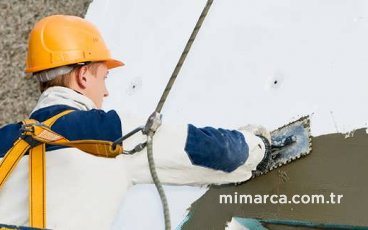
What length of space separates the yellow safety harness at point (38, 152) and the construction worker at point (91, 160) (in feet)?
0.05

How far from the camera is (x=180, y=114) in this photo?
2.36 meters

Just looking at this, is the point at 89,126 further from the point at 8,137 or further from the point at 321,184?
the point at 321,184

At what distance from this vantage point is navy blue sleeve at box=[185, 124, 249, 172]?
5.59 ft

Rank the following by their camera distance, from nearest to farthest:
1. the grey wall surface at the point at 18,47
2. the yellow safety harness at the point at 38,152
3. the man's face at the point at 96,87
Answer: the yellow safety harness at the point at 38,152 → the man's face at the point at 96,87 → the grey wall surface at the point at 18,47

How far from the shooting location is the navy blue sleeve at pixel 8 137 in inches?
67.9

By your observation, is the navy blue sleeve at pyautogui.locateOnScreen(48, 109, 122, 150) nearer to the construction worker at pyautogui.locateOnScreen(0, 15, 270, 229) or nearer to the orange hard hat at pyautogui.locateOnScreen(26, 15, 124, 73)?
the construction worker at pyautogui.locateOnScreen(0, 15, 270, 229)

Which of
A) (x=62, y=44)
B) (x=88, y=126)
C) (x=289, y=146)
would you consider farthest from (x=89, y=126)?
(x=289, y=146)

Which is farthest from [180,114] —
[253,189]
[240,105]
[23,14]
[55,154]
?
[23,14]

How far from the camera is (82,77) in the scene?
1.84 meters

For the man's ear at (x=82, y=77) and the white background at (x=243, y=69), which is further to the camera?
the white background at (x=243, y=69)

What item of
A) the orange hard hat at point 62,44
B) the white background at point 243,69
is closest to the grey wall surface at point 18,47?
the white background at point 243,69

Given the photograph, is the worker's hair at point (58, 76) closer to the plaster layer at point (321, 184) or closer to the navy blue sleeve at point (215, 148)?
the navy blue sleeve at point (215, 148)

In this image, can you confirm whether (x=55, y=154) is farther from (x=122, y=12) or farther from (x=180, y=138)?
(x=122, y=12)

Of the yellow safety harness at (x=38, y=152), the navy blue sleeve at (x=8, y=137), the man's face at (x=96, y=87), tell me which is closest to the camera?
the yellow safety harness at (x=38, y=152)
